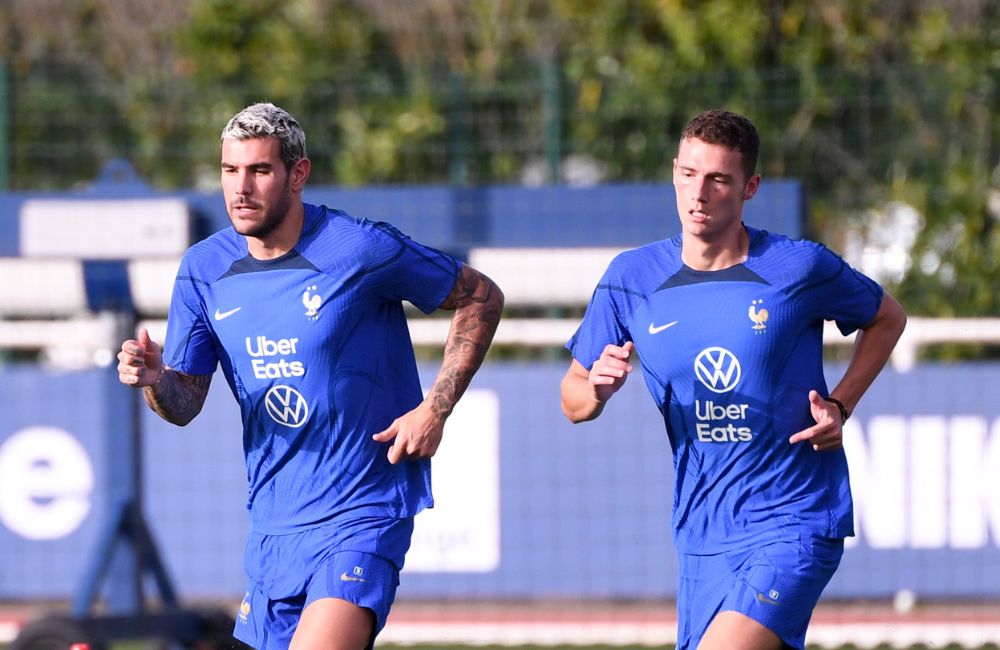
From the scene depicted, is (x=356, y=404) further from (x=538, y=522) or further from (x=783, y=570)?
(x=538, y=522)

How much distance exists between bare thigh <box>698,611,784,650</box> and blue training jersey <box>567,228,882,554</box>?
23cm

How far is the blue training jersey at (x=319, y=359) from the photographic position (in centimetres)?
475

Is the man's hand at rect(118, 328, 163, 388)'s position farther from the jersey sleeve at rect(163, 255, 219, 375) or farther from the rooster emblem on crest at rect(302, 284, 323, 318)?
the rooster emblem on crest at rect(302, 284, 323, 318)

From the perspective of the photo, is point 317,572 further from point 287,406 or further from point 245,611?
point 287,406

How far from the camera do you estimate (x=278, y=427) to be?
4.79 m

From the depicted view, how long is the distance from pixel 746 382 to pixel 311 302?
4.19 ft

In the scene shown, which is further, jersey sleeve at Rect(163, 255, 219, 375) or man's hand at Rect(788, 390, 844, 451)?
jersey sleeve at Rect(163, 255, 219, 375)

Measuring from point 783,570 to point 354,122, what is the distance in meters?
6.86

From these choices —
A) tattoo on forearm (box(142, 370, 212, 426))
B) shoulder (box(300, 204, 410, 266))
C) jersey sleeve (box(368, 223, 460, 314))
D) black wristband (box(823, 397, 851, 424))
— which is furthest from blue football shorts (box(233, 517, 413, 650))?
black wristband (box(823, 397, 851, 424))

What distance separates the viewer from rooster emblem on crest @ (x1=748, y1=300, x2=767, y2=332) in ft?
15.2

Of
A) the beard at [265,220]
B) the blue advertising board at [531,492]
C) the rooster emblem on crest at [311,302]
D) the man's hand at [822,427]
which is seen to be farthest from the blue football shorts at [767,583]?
the blue advertising board at [531,492]

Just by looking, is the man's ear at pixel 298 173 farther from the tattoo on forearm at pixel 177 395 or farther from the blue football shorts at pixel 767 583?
the blue football shorts at pixel 767 583

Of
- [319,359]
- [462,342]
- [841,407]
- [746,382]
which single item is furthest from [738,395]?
[319,359]

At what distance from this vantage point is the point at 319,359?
4758 mm
